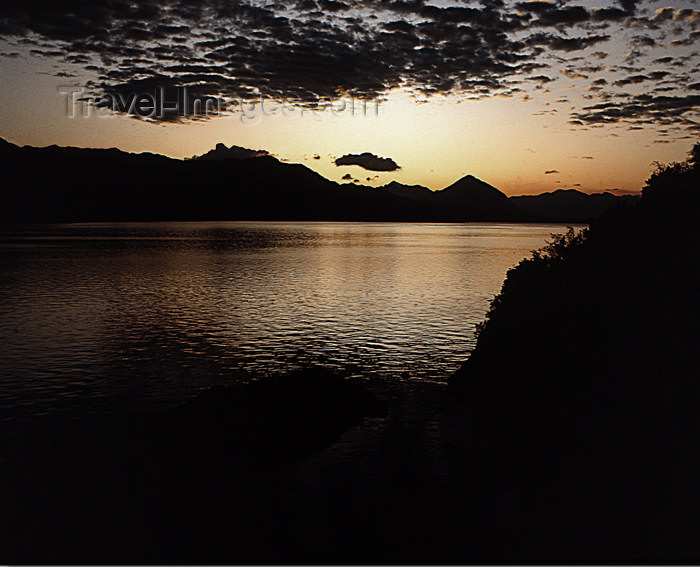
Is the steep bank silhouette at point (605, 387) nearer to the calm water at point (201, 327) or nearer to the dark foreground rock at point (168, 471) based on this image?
the dark foreground rock at point (168, 471)

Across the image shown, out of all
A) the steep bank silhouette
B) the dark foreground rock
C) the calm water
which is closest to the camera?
the dark foreground rock

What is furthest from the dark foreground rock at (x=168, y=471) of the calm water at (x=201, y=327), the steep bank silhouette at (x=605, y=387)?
the steep bank silhouette at (x=605, y=387)

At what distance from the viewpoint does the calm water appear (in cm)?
3125

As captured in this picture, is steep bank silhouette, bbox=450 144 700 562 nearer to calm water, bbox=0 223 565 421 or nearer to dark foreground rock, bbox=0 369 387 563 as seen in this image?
dark foreground rock, bbox=0 369 387 563

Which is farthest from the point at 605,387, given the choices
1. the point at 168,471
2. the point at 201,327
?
the point at 201,327

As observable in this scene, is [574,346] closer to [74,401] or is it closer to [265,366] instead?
[265,366]

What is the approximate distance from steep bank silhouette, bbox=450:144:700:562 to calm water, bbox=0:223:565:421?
7639mm

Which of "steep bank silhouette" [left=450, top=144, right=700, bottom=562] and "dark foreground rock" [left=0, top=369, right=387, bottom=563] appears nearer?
"dark foreground rock" [left=0, top=369, right=387, bottom=563]

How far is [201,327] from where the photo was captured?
1869 inches

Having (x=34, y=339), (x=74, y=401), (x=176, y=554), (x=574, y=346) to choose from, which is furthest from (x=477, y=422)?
(x=34, y=339)

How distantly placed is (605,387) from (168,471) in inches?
730

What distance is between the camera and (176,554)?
15.8 meters

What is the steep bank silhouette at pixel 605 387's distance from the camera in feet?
58.8

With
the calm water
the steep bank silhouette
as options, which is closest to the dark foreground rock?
the calm water
